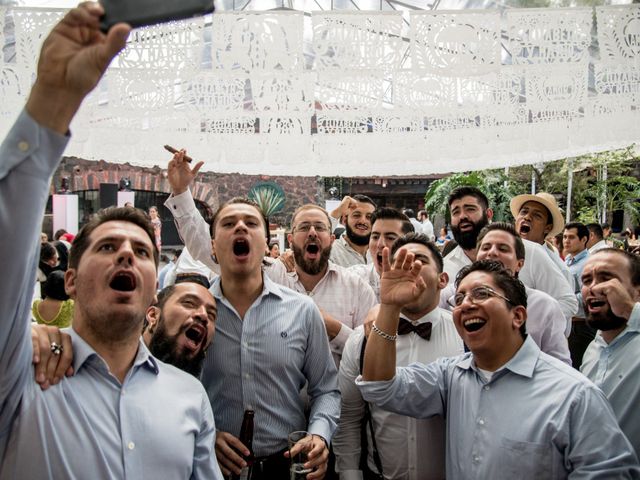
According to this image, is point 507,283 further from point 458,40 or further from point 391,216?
point 391,216

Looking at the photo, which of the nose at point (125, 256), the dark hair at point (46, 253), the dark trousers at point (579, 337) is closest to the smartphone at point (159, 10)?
the nose at point (125, 256)

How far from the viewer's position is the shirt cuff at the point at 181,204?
2623 mm

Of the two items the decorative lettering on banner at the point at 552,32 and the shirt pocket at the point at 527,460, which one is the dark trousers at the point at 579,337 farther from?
the shirt pocket at the point at 527,460

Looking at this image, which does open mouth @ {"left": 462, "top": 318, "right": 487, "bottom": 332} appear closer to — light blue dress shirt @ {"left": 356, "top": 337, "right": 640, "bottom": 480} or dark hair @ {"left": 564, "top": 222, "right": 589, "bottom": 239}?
light blue dress shirt @ {"left": 356, "top": 337, "right": 640, "bottom": 480}

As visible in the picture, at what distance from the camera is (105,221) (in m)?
1.48

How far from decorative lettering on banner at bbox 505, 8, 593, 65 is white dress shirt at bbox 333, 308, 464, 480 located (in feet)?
3.83

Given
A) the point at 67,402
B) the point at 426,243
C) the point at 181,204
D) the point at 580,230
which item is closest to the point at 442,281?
the point at 426,243

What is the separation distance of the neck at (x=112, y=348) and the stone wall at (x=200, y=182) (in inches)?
447

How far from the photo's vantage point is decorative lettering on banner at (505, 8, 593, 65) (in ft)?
6.22

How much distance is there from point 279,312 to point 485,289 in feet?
2.78

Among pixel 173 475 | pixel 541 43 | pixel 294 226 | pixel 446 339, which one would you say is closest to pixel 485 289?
pixel 446 339

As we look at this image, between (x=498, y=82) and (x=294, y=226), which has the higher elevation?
(x=498, y=82)

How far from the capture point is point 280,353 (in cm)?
201

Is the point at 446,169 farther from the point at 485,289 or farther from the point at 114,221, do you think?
the point at 114,221
